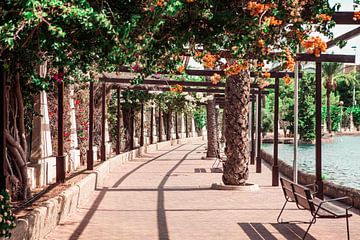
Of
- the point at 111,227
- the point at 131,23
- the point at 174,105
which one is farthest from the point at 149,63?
the point at 174,105

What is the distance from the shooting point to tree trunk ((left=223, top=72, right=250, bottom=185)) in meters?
16.4

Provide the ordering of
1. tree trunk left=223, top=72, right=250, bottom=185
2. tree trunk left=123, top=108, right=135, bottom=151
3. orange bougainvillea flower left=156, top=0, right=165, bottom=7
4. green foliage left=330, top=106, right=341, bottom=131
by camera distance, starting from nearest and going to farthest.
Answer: orange bougainvillea flower left=156, top=0, right=165, bottom=7, tree trunk left=223, top=72, right=250, bottom=185, tree trunk left=123, top=108, right=135, bottom=151, green foliage left=330, top=106, right=341, bottom=131

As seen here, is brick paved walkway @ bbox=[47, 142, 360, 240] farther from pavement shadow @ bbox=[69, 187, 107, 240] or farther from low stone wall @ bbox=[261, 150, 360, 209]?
low stone wall @ bbox=[261, 150, 360, 209]

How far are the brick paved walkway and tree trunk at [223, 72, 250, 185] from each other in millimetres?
653

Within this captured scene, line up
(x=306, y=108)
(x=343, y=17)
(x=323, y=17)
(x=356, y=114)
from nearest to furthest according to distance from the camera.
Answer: (x=323, y=17) < (x=343, y=17) < (x=306, y=108) < (x=356, y=114)

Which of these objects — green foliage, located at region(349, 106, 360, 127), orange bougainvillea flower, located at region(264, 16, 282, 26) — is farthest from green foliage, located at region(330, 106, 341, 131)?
orange bougainvillea flower, located at region(264, 16, 282, 26)

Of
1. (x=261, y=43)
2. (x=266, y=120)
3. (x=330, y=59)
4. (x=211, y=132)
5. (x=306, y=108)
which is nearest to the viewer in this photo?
(x=261, y=43)

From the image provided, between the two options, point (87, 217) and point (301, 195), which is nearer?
point (301, 195)

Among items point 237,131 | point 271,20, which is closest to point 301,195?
point 271,20

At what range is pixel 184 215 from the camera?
1194 cm

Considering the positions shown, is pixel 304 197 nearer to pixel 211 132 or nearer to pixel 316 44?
pixel 316 44

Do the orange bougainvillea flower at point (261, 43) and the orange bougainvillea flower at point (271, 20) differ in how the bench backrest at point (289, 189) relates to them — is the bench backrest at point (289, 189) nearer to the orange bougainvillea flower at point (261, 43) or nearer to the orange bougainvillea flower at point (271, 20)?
the orange bougainvillea flower at point (261, 43)

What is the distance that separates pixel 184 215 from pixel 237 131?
16.1ft

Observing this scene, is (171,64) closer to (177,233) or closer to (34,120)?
(177,233)
